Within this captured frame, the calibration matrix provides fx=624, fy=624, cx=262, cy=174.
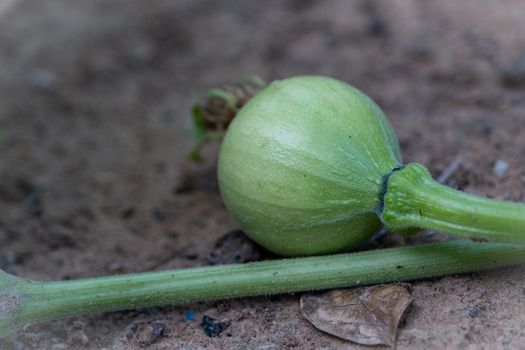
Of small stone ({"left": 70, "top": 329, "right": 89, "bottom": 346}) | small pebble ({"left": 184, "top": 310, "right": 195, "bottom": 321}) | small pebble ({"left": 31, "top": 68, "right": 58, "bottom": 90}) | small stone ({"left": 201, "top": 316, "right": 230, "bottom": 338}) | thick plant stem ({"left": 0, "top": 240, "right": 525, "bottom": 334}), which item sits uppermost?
thick plant stem ({"left": 0, "top": 240, "right": 525, "bottom": 334})

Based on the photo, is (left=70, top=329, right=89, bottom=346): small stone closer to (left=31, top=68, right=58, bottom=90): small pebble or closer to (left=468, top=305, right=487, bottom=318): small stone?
(left=468, top=305, right=487, bottom=318): small stone

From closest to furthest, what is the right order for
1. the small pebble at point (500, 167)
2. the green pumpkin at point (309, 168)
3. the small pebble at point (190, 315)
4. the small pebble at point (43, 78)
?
the green pumpkin at point (309, 168), the small pebble at point (190, 315), the small pebble at point (500, 167), the small pebble at point (43, 78)

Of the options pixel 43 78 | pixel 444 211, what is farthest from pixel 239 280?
pixel 43 78

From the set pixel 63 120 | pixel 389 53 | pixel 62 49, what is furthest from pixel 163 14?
pixel 389 53

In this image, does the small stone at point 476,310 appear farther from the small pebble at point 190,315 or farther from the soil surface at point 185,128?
the small pebble at point 190,315

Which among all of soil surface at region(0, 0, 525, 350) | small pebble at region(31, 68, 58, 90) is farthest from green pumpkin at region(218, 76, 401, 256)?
small pebble at region(31, 68, 58, 90)

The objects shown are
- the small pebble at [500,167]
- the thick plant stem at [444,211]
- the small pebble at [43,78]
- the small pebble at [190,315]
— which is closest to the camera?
the thick plant stem at [444,211]

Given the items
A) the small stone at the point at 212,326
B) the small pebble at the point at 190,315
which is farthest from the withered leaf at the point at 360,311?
the small pebble at the point at 190,315
